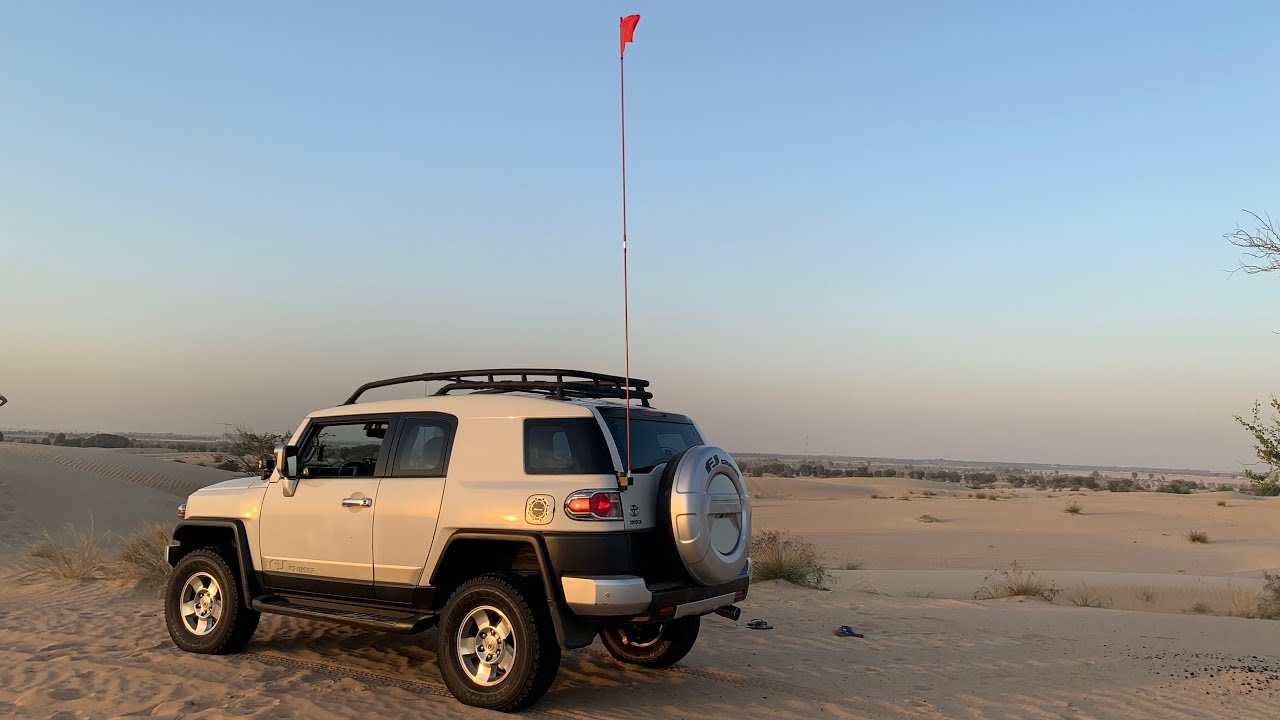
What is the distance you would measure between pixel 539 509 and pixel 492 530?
45cm

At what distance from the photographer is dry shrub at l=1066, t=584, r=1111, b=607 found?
13.3m

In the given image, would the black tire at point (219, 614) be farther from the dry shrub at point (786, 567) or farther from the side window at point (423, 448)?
the dry shrub at point (786, 567)

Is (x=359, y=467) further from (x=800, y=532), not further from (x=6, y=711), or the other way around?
(x=800, y=532)

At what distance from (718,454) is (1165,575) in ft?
Answer: 54.4

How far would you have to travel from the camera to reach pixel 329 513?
24.1ft

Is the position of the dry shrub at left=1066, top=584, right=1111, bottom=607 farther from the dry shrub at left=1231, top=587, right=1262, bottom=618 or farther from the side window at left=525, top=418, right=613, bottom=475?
the side window at left=525, top=418, right=613, bottom=475

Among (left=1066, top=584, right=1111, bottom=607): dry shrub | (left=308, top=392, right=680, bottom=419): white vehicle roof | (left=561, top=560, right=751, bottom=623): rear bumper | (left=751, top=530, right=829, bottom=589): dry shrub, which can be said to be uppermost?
(left=308, top=392, right=680, bottom=419): white vehicle roof

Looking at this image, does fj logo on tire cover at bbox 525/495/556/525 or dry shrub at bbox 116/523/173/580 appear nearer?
fj logo on tire cover at bbox 525/495/556/525

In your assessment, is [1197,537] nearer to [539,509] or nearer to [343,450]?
[539,509]

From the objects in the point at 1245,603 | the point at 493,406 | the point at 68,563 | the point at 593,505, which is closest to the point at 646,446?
the point at 593,505

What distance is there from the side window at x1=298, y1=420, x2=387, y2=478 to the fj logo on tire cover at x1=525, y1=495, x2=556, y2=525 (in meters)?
1.72

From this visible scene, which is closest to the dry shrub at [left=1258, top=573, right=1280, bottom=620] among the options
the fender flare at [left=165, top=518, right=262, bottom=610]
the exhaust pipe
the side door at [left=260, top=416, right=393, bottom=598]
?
the exhaust pipe

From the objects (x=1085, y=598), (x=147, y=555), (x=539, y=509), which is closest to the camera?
(x=539, y=509)

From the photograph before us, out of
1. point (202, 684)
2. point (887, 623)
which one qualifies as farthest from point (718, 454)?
point (887, 623)
